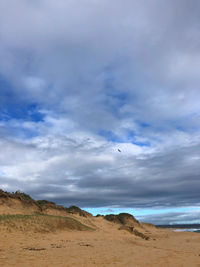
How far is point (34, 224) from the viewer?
85.8 ft

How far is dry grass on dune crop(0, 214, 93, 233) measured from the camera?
24297 millimetres

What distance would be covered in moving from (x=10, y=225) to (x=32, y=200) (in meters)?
18.0

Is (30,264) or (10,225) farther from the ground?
(10,225)

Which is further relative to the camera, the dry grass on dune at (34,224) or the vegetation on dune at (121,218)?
the vegetation on dune at (121,218)

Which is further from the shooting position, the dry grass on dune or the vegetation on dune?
the vegetation on dune

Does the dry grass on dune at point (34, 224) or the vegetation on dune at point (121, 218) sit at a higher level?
the vegetation on dune at point (121, 218)

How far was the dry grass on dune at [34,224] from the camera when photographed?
2430 cm

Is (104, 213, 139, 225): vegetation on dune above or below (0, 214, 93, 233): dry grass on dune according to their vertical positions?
above

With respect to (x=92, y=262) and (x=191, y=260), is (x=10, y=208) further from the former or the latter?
(x=191, y=260)

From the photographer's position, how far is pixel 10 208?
36469 millimetres

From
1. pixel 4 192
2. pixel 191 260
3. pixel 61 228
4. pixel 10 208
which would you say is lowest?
pixel 191 260

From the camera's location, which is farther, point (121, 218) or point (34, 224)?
point (121, 218)

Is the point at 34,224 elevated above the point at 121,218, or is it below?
below

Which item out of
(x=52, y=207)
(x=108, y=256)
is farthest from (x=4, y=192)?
(x=108, y=256)
